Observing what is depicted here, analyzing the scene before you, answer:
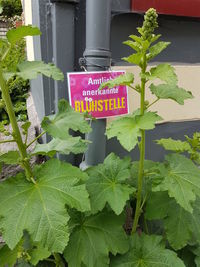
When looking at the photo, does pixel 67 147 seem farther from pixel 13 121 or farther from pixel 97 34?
pixel 97 34

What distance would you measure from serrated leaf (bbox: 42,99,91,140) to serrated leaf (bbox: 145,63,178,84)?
1.26 feet

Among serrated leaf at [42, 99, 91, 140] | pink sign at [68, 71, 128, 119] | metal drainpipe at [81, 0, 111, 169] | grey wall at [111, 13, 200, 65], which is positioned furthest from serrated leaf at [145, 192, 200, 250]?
grey wall at [111, 13, 200, 65]

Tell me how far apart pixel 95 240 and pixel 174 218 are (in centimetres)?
45

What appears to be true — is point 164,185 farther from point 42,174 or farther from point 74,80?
point 74,80

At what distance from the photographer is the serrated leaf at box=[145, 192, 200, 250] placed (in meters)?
1.55

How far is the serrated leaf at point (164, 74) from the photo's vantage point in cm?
127

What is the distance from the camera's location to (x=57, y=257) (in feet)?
5.43

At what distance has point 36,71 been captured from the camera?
4.08 ft

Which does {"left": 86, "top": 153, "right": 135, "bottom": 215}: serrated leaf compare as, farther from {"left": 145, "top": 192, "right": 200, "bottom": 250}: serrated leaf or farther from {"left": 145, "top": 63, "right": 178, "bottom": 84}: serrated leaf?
{"left": 145, "top": 63, "right": 178, "bottom": 84}: serrated leaf

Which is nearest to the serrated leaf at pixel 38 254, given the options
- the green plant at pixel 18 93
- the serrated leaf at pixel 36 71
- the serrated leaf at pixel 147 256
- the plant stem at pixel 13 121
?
the serrated leaf at pixel 147 256

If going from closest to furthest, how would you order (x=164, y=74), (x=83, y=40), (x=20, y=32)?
1. (x=20, y=32)
2. (x=164, y=74)
3. (x=83, y=40)

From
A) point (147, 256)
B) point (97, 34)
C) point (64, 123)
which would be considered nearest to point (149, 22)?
point (64, 123)

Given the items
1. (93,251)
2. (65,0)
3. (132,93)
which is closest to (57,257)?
(93,251)

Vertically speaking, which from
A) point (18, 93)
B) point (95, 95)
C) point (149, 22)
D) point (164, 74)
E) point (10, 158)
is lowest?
point (18, 93)
